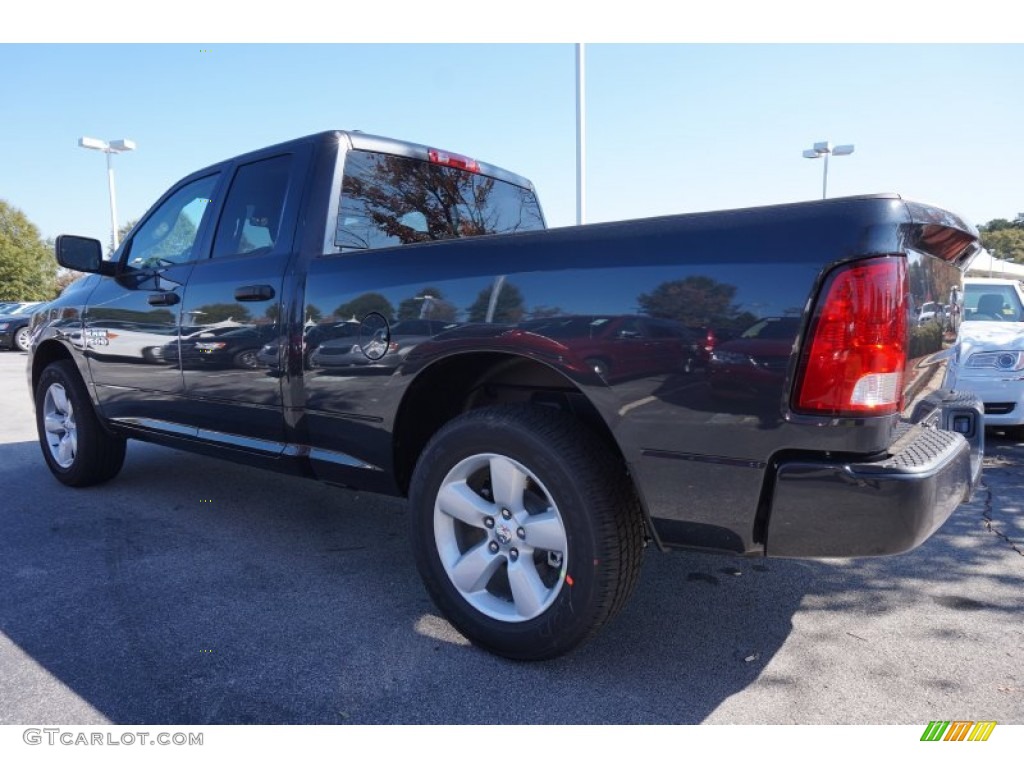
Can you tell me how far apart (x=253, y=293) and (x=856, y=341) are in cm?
243

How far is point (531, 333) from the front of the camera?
222 cm

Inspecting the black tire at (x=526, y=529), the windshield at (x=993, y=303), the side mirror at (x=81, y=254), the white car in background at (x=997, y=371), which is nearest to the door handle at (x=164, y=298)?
the side mirror at (x=81, y=254)

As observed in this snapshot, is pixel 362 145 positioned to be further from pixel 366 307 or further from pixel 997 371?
pixel 997 371

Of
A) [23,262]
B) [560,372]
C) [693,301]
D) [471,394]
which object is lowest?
[471,394]

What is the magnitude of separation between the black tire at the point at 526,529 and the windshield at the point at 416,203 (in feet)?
4.13

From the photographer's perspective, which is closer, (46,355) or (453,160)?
(453,160)

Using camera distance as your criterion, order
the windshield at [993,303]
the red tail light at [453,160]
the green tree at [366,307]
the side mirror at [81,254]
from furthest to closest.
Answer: the windshield at [993,303], the side mirror at [81,254], the red tail light at [453,160], the green tree at [366,307]

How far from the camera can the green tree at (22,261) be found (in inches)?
1643

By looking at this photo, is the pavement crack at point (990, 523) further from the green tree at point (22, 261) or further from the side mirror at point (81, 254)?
the green tree at point (22, 261)

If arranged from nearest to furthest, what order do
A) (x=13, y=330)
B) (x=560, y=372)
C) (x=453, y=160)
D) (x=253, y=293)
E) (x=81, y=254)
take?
(x=560, y=372) < (x=253, y=293) < (x=453, y=160) < (x=81, y=254) < (x=13, y=330)

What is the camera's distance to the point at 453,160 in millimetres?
3777

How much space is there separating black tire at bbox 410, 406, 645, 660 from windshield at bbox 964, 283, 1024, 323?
6424 millimetres

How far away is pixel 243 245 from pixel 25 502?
2404 millimetres

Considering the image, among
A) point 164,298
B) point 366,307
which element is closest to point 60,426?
point 164,298
